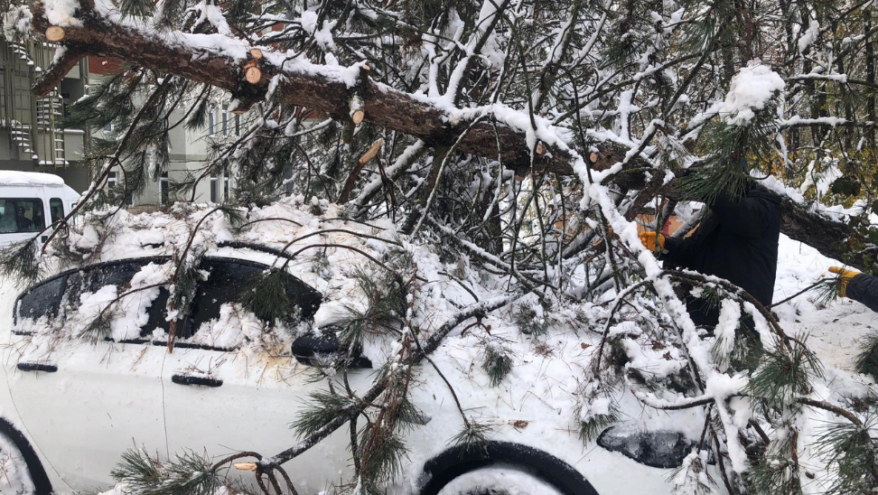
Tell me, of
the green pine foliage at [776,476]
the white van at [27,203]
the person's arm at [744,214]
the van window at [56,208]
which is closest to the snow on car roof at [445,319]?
the green pine foliage at [776,476]

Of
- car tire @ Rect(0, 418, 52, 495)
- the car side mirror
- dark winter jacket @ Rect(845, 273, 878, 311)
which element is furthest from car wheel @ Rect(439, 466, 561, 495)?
car tire @ Rect(0, 418, 52, 495)

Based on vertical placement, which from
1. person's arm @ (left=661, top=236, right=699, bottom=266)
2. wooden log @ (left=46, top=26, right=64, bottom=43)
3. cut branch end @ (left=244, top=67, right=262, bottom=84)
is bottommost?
person's arm @ (left=661, top=236, right=699, bottom=266)

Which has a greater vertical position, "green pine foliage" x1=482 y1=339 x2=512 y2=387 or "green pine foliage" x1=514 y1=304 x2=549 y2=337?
"green pine foliage" x1=514 y1=304 x2=549 y2=337

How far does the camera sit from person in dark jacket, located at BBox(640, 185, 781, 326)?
282 centimetres

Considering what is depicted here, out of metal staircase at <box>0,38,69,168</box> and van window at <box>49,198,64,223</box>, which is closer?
van window at <box>49,198,64,223</box>

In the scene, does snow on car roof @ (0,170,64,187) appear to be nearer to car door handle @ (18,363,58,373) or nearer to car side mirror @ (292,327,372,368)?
car door handle @ (18,363,58,373)

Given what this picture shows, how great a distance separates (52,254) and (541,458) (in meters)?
2.72

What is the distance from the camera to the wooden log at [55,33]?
2318 millimetres

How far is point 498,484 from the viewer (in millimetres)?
2098

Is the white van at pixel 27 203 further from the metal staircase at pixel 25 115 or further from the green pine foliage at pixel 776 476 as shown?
the green pine foliage at pixel 776 476

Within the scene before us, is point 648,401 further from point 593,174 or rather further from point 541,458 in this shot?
point 593,174

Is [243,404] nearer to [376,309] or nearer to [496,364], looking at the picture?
[376,309]

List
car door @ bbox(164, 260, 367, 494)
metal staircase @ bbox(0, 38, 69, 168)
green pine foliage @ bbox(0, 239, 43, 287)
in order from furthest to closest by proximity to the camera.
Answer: metal staircase @ bbox(0, 38, 69, 168) < green pine foliage @ bbox(0, 239, 43, 287) < car door @ bbox(164, 260, 367, 494)

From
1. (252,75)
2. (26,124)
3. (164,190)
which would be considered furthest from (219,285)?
(26,124)
